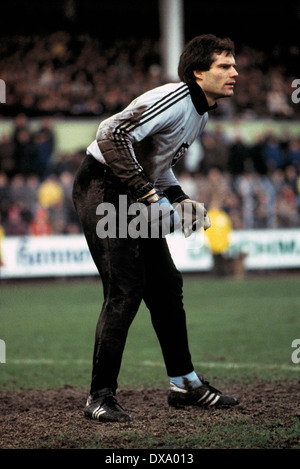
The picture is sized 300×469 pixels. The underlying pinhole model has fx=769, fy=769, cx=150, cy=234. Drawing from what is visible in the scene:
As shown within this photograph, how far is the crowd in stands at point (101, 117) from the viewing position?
61.6 ft

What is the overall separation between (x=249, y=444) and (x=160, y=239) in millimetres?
1582

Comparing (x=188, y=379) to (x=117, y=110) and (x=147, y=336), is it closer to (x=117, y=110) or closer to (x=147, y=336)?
(x=147, y=336)

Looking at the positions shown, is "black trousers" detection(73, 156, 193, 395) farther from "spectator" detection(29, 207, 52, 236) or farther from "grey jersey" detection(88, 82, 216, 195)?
"spectator" detection(29, 207, 52, 236)

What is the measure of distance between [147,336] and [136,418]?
454cm

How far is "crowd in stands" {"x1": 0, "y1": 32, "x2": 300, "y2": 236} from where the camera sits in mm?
18781

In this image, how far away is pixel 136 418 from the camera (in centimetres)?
487

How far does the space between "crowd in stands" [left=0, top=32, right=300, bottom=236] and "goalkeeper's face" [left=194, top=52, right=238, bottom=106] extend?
13697mm

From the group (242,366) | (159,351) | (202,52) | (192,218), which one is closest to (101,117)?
(159,351)

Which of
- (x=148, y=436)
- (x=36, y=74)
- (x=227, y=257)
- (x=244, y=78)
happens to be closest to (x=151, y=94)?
(x=148, y=436)

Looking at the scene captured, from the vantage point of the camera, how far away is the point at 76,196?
5047 mm

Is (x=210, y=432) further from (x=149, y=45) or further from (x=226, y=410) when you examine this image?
(x=149, y=45)

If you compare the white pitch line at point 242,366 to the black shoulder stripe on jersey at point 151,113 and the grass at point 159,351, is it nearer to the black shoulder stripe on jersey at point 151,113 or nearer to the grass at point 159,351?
the grass at point 159,351

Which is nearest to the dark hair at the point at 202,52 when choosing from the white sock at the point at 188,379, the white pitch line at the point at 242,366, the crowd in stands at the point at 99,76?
the white sock at the point at 188,379

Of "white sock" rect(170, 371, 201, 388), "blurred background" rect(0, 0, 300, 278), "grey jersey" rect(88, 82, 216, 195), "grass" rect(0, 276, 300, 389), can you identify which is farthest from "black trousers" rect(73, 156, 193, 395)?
"blurred background" rect(0, 0, 300, 278)
